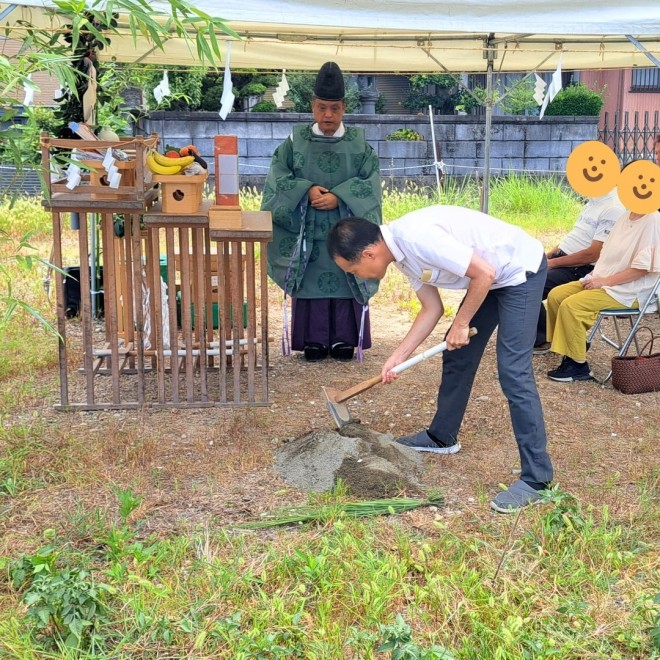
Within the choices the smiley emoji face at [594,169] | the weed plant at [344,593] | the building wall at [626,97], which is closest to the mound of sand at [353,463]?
the weed plant at [344,593]

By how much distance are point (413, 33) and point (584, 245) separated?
212 centimetres

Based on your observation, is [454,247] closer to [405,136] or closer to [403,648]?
[403,648]

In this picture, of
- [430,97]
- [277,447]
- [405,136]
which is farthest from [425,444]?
[430,97]

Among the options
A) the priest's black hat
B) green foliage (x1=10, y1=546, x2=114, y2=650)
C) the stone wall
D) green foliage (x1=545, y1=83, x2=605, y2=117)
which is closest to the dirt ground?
green foliage (x1=10, y1=546, x2=114, y2=650)

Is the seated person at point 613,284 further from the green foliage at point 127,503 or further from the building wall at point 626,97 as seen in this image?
the building wall at point 626,97

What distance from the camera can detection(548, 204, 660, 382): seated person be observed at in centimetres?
532

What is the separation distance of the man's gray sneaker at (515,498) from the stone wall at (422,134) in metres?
9.54

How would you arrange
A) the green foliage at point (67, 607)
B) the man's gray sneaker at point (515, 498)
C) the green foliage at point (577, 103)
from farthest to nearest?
the green foliage at point (577, 103) < the man's gray sneaker at point (515, 498) < the green foliage at point (67, 607)

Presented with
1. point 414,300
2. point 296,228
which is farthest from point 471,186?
point 296,228

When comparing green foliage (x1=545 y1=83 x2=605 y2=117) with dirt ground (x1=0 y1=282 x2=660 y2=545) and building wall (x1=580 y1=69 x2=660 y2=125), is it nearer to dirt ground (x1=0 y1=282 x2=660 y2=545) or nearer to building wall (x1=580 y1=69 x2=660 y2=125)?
building wall (x1=580 y1=69 x2=660 y2=125)

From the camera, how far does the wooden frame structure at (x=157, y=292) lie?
4.56 metres

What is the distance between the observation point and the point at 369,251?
346 cm

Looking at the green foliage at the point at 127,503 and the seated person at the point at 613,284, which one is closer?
the green foliage at the point at 127,503

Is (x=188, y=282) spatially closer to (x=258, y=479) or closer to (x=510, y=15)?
(x=258, y=479)
